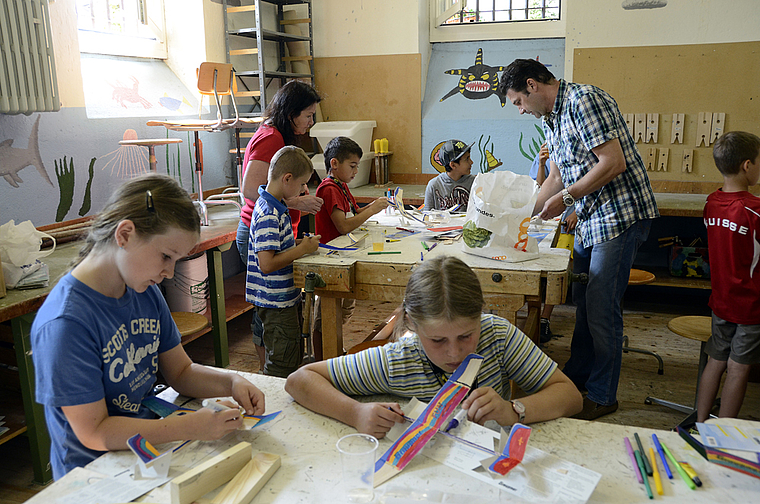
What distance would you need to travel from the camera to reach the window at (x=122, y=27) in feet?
11.8

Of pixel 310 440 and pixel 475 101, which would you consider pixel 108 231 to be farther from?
pixel 475 101

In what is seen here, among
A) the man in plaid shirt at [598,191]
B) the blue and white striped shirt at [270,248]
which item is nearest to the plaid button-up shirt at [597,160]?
the man in plaid shirt at [598,191]

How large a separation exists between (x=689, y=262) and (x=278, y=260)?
330 centimetres

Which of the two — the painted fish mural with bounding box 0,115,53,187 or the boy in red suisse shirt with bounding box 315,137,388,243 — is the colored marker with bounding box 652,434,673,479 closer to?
the boy in red suisse shirt with bounding box 315,137,388,243

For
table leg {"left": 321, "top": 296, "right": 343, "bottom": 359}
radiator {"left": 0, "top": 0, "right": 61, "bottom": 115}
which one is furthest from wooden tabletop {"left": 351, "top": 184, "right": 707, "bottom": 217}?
radiator {"left": 0, "top": 0, "right": 61, "bottom": 115}

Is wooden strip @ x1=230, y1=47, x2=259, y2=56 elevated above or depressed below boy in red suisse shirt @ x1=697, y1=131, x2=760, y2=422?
above

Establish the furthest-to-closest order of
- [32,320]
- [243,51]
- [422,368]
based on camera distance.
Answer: [243,51] < [32,320] < [422,368]

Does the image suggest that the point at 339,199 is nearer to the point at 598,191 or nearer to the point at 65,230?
the point at 598,191

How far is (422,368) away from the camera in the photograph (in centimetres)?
129

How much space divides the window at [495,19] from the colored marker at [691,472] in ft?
14.8

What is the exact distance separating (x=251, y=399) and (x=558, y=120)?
2029mm

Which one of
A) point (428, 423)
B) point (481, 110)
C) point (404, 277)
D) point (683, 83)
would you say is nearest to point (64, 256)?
point (404, 277)

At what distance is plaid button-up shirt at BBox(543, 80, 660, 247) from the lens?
97.4 inches

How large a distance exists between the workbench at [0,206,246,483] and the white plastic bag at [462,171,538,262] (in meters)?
1.46
